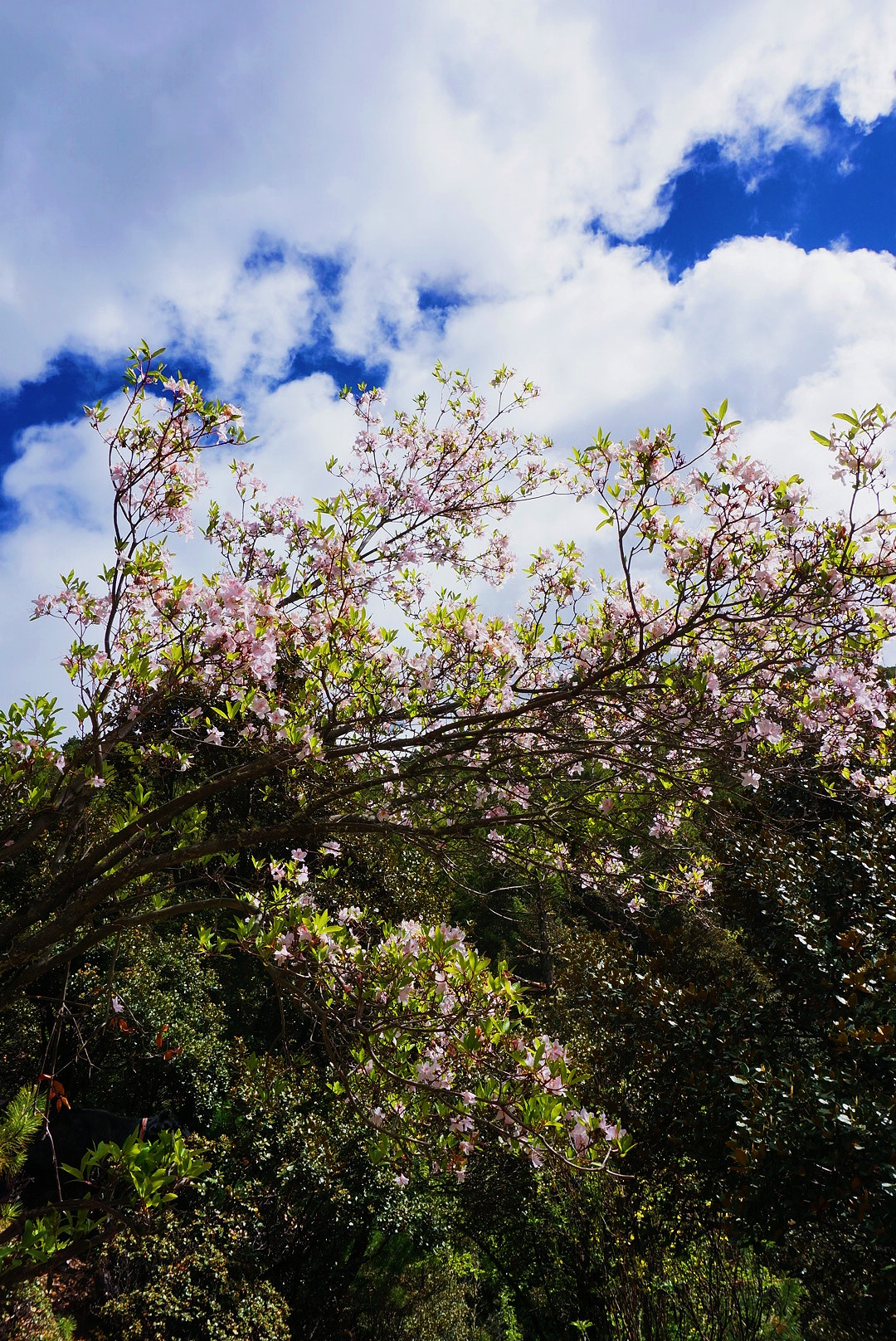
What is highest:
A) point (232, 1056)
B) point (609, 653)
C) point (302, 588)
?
point (302, 588)

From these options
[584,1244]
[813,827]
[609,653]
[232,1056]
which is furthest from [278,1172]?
[609,653]

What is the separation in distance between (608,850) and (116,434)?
10.5ft

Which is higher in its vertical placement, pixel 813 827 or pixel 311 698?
pixel 311 698

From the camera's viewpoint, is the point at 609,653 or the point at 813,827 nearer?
the point at 609,653

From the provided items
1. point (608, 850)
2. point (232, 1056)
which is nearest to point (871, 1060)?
point (608, 850)

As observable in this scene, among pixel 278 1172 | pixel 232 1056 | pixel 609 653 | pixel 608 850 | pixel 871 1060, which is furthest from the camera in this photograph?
pixel 232 1056

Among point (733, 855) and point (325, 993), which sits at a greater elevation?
point (733, 855)

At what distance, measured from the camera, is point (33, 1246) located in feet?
7.64

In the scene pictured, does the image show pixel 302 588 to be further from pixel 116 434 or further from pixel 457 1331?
pixel 457 1331

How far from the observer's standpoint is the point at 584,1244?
643 centimetres

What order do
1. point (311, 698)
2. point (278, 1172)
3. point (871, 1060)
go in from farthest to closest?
point (278, 1172), point (871, 1060), point (311, 698)

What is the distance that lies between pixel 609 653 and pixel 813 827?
4.49 metres

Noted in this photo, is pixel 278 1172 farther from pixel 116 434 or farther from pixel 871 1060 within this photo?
pixel 116 434

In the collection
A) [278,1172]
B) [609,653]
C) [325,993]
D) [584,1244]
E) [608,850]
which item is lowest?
[584,1244]
